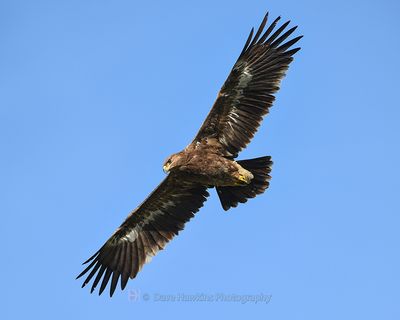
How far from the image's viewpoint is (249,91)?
43.3 ft

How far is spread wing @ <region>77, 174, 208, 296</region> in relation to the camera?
13.9m

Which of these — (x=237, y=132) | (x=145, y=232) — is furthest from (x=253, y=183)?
(x=145, y=232)

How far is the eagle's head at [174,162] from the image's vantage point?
13.0 m

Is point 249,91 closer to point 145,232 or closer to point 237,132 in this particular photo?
point 237,132

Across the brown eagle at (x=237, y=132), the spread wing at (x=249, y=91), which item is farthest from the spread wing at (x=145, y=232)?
the spread wing at (x=249, y=91)

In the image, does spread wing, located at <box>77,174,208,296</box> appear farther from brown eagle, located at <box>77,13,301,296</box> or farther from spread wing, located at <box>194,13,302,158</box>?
spread wing, located at <box>194,13,302,158</box>

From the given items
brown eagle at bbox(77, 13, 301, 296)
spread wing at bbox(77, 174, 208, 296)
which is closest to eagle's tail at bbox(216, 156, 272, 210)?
brown eagle at bbox(77, 13, 301, 296)

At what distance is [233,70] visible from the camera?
13.1 metres

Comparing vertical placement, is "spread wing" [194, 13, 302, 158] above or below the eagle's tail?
above

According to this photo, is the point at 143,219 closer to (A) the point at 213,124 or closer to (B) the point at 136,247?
(B) the point at 136,247

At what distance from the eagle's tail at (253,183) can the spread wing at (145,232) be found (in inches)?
26.5

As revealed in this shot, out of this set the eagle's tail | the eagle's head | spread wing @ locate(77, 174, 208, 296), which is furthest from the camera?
spread wing @ locate(77, 174, 208, 296)

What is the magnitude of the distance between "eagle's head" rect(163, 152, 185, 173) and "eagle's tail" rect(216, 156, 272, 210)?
1069 millimetres

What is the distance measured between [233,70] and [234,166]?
Answer: 1.72 m
